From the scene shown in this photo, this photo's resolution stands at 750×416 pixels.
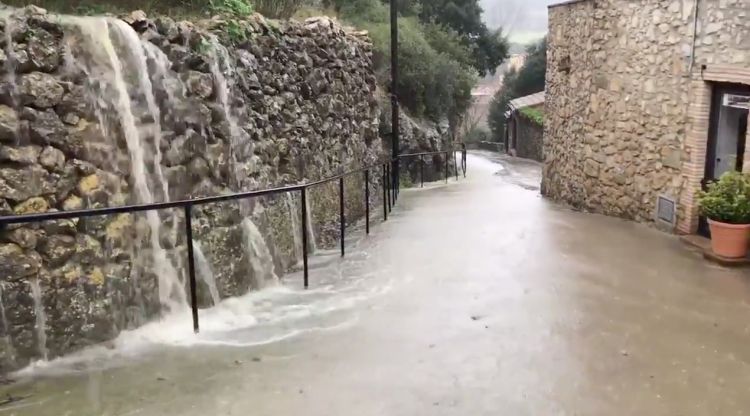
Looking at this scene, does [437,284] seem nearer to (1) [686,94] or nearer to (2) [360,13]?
(1) [686,94]

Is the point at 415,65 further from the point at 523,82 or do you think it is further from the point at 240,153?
the point at 523,82

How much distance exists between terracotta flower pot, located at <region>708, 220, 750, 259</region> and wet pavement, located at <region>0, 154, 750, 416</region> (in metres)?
0.26

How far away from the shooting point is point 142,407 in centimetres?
378

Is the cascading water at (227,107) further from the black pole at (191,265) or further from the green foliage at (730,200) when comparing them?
the green foliage at (730,200)

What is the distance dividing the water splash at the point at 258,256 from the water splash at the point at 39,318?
2.30 m

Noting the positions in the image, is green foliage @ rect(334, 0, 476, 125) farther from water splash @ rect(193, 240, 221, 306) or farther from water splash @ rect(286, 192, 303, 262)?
water splash @ rect(193, 240, 221, 306)

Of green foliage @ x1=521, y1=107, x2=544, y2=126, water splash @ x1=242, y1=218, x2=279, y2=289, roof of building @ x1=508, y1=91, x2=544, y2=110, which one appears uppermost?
roof of building @ x1=508, y1=91, x2=544, y2=110

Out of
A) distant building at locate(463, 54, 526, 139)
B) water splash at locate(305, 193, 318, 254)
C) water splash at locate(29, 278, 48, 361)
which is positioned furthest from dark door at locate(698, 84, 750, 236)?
distant building at locate(463, 54, 526, 139)

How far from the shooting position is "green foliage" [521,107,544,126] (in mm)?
28575

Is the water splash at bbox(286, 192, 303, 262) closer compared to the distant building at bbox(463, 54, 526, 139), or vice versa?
the water splash at bbox(286, 192, 303, 262)

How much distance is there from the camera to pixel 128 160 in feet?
16.6

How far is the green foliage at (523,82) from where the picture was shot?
36.2 meters

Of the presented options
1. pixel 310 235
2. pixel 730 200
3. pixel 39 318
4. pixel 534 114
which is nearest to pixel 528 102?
pixel 534 114

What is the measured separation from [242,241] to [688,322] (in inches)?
150
